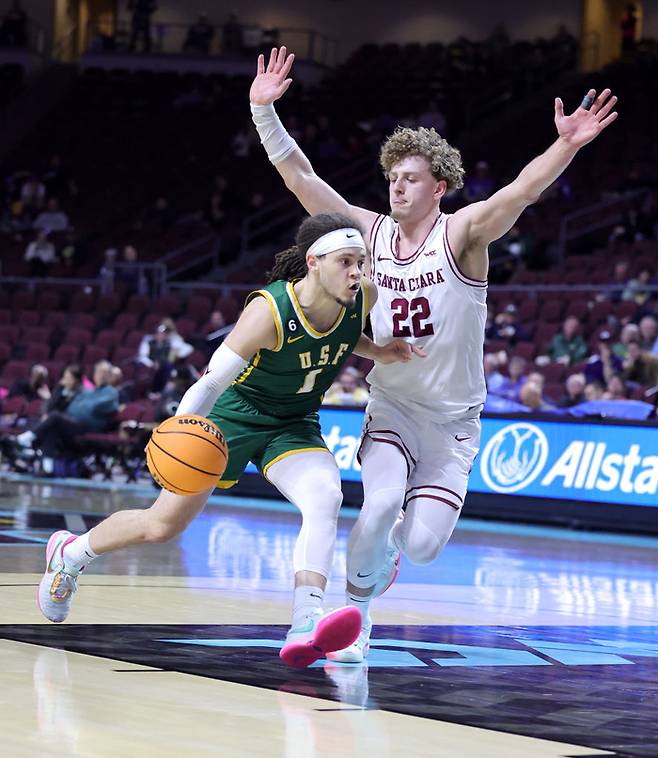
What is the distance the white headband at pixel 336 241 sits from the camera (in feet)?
17.6

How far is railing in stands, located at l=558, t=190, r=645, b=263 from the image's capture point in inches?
785

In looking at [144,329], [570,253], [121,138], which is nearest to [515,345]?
[570,253]

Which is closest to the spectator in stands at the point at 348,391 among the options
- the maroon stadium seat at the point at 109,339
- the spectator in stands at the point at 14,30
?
the maroon stadium seat at the point at 109,339

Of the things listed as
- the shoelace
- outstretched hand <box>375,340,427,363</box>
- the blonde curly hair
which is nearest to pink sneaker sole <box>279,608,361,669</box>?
outstretched hand <box>375,340,427,363</box>

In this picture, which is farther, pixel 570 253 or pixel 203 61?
pixel 203 61

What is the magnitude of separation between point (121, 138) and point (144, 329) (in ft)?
31.3

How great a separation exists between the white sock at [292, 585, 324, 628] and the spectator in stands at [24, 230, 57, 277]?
18775 mm

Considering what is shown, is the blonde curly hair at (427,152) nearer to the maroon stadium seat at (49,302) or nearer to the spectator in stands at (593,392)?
the spectator in stands at (593,392)

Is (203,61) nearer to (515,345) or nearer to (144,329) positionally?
(144,329)

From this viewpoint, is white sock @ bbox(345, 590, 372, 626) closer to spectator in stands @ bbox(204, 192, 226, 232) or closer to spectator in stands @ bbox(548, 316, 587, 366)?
spectator in stands @ bbox(548, 316, 587, 366)

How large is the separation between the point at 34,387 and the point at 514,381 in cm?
645

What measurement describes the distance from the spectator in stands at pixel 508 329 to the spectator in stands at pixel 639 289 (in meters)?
1.24

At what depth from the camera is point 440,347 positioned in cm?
568

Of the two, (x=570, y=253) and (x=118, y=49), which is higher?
(x=118, y=49)
